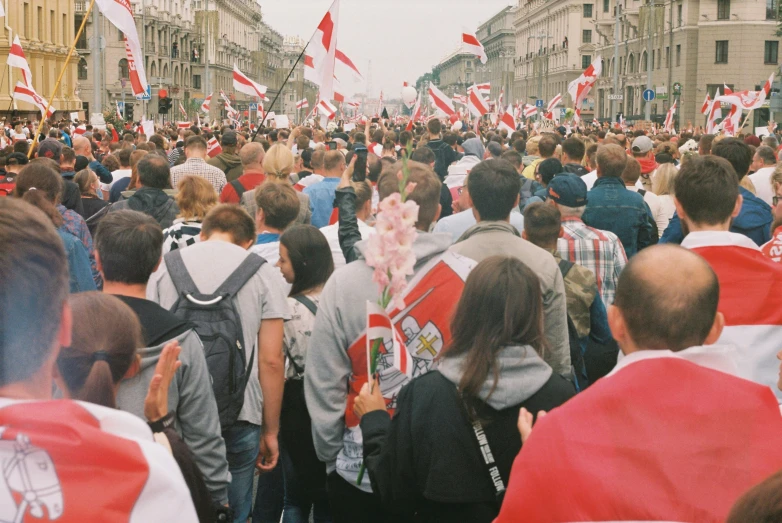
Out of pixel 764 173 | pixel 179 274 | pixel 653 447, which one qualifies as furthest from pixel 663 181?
pixel 653 447

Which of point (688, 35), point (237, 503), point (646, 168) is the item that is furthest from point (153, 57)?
point (237, 503)

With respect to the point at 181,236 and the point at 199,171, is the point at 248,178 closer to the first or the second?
the point at 199,171

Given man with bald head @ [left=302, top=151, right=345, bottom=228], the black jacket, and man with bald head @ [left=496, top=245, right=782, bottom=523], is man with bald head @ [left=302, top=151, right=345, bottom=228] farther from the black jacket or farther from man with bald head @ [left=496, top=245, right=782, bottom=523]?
man with bald head @ [left=496, top=245, right=782, bottom=523]

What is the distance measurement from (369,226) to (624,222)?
6.67 feet

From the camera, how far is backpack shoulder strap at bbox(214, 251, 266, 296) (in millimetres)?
4770

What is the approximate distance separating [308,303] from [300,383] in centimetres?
40

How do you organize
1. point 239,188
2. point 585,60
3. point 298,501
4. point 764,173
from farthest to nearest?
point 585,60 < point 764,173 < point 239,188 < point 298,501

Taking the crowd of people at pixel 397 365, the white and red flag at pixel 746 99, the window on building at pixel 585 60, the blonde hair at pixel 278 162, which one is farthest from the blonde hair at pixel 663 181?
the window on building at pixel 585 60

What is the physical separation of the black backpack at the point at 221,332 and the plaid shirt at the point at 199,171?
5.30 meters

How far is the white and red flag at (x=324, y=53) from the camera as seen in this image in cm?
1311

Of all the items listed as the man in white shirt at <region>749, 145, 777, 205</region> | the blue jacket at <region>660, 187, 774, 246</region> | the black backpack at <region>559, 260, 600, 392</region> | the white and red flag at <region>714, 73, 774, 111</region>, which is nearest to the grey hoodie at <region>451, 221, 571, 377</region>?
the black backpack at <region>559, 260, 600, 392</region>

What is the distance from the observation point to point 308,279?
5.39 metres

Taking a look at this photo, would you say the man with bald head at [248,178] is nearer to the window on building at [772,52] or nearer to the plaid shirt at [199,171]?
the plaid shirt at [199,171]

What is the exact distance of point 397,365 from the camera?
3.78m
